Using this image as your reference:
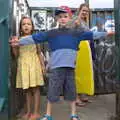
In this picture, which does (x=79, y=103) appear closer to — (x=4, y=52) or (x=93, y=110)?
(x=93, y=110)

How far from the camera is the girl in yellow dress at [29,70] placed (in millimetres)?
6449

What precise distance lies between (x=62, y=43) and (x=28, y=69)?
2.72 feet

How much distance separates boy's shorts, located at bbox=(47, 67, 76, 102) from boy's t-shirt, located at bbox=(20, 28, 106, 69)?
0.25 ft

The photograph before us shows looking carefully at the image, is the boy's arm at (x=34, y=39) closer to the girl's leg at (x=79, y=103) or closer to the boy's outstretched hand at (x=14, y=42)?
the boy's outstretched hand at (x=14, y=42)

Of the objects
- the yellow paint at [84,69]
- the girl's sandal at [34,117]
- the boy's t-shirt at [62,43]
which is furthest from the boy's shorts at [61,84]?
the yellow paint at [84,69]

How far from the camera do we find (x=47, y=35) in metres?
5.91

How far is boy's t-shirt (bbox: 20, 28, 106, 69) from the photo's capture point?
586 centimetres

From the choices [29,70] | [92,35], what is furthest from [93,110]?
[92,35]

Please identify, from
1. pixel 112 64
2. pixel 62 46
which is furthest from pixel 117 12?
pixel 112 64

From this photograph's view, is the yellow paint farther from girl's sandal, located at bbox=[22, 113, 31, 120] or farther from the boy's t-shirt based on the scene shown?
the boy's t-shirt

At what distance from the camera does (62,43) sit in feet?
19.2

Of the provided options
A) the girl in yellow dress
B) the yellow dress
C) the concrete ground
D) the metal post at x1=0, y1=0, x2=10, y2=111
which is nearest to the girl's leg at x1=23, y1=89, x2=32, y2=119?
the girl in yellow dress

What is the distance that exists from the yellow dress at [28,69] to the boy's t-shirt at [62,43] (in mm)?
600

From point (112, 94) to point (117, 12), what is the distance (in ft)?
8.98
